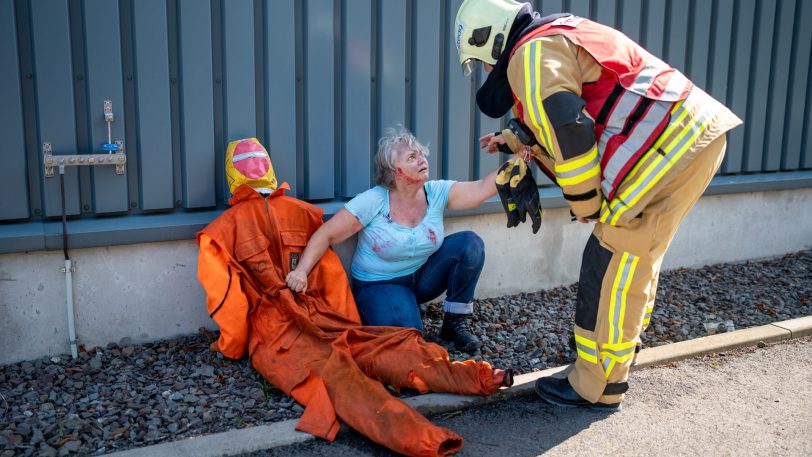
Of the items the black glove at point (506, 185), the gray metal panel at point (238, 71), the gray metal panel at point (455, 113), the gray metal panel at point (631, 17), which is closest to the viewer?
the black glove at point (506, 185)

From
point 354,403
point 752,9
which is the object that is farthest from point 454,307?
point 752,9

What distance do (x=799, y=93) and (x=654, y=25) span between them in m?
1.86

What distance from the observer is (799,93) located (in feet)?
24.0

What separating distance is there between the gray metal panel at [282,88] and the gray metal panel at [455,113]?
113 centimetres

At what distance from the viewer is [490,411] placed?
13.5ft

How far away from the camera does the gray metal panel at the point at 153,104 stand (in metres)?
4.49

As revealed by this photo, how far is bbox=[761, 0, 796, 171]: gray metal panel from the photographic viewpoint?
708 cm

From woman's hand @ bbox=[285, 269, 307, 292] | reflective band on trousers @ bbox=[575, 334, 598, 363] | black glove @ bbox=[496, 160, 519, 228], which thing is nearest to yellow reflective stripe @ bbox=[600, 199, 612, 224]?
black glove @ bbox=[496, 160, 519, 228]

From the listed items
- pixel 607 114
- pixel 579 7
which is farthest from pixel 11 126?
pixel 579 7

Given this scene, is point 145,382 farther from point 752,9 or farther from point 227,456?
point 752,9

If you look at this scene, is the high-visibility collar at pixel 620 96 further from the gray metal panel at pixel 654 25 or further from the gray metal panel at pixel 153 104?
the gray metal panel at pixel 654 25

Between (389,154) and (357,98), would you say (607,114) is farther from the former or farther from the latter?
(357,98)

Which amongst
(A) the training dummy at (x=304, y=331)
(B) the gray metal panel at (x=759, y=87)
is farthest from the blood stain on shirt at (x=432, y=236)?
(B) the gray metal panel at (x=759, y=87)

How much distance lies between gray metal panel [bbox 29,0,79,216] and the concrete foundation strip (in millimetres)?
1665
